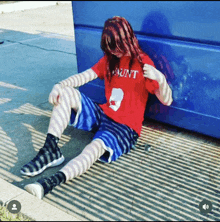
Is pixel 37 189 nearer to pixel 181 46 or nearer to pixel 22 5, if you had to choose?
pixel 181 46

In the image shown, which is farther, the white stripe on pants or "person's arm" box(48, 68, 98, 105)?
"person's arm" box(48, 68, 98, 105)

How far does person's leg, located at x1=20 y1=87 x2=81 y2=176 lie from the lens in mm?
2379

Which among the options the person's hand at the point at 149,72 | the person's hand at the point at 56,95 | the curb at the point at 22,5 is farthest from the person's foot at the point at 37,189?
the curb at the point at 22,5

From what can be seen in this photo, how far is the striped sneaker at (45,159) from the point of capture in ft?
7.74

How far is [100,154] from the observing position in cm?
245

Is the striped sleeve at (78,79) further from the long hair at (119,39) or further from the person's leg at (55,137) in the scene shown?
the long hair at (119,39)

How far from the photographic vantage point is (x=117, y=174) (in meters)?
2.42

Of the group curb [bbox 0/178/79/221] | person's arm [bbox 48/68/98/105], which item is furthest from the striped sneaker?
person's arm [bbox 48/68/98/105]

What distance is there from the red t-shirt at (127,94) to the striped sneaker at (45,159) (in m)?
0.54

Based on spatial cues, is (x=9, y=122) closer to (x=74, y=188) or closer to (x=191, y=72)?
(x=74, y=188)

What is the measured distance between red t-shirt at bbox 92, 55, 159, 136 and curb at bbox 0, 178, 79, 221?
91 centimetres

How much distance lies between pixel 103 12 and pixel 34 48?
3.41 m

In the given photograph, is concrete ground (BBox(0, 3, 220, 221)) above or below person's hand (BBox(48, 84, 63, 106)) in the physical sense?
below

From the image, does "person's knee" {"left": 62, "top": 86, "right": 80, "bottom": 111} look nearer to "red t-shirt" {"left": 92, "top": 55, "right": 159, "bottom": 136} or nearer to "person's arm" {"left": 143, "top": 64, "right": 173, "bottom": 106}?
"red t-shirt" {"left": 92, "top": 55, "right": 159, "bottom": 136}
